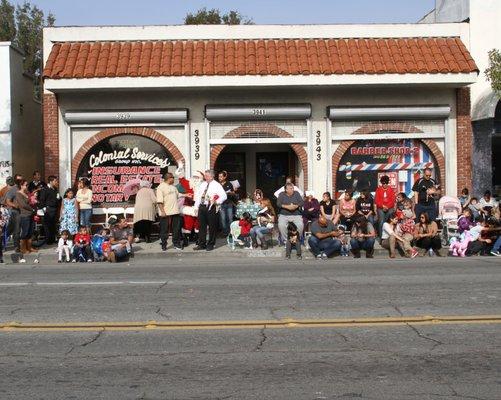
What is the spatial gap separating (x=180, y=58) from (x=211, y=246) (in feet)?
17.0

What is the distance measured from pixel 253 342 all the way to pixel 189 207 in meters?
12.0

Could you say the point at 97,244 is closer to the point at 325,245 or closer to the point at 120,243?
the point at 120,243

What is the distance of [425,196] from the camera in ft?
64.3

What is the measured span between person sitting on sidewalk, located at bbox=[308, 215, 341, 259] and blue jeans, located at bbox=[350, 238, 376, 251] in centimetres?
34

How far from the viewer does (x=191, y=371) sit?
6.77 m

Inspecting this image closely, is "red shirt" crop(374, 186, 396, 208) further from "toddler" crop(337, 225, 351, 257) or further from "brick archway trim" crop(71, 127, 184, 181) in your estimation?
"brick archway trim" crop(71, 127, 184, 181)

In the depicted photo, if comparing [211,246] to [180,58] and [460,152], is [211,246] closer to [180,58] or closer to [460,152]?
[180,58]

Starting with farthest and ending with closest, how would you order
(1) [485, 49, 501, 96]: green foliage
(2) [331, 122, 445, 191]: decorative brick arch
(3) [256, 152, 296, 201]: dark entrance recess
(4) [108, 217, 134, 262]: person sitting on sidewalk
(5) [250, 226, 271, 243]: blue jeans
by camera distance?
(3) [256, 152, 296, 201]: dark entrance recess
(2) [331, 122, 445, 191]: decorative brick arch
(5) [250, 226, 271, 243]: blue jeans
(1) [485, 49, 501, 96]: green foliage
(4) [108, 217, 134, 262]: person sitting on sidewalk

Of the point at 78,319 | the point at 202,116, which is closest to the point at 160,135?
the point at 202,116

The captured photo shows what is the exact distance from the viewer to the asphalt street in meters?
6.32

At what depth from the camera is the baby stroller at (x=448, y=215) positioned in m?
18.9

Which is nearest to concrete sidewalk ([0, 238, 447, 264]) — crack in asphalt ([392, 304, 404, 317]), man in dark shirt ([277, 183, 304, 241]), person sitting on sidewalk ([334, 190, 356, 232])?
man in dark shirt ([277, 183, 304, 241])

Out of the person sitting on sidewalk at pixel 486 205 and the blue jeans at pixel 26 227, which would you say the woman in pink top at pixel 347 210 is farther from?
the blue jeans at pixel 26 227

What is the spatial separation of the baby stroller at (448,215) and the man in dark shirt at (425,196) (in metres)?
0.20
